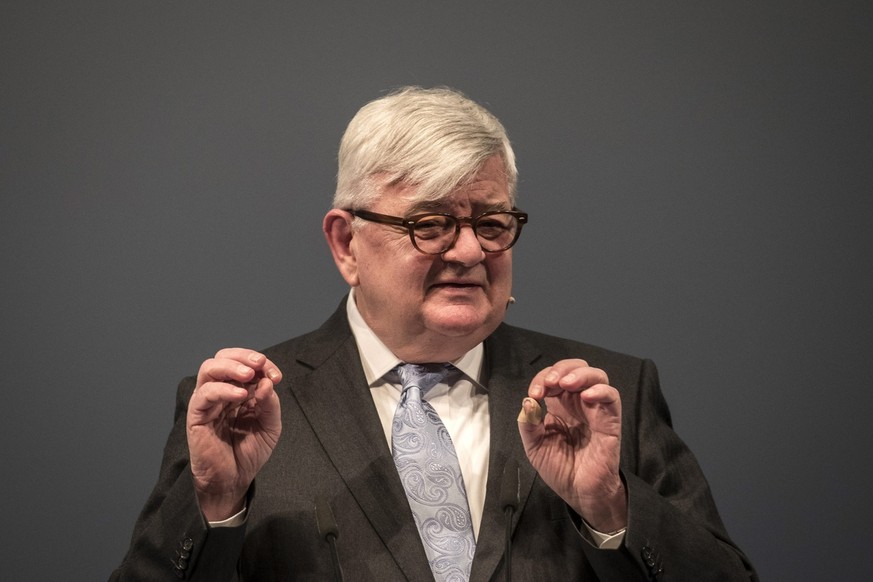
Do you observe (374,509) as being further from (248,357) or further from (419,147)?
(419,147)

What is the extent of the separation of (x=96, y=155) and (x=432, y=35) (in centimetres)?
95

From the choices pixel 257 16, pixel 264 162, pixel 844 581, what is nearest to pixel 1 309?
pixel 264 162

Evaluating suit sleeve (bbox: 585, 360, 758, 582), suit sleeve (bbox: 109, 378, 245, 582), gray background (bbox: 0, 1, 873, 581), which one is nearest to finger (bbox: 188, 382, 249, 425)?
suit sleeve (bbox: 109, 378, 245, 582)

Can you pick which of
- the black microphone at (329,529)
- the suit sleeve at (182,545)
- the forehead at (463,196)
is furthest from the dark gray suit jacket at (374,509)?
the forehead at (463,196)

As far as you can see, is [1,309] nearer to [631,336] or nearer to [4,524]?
[4,524]

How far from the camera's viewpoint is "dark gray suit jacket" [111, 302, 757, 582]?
67.9 inches

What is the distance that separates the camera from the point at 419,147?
195 cm

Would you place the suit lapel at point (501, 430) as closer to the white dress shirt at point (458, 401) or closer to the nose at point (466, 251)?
the white dress shirt at point (458, 401)

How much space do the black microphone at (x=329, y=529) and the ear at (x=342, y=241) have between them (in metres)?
0.56

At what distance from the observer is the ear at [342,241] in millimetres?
2102

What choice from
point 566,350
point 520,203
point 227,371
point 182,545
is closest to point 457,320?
point 566,350

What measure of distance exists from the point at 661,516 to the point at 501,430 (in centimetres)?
37

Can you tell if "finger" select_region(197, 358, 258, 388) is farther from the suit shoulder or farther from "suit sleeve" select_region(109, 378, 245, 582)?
the suit shoulder

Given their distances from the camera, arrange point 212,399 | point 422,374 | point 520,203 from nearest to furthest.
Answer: point 212,399
point 422,374
point 520,203
